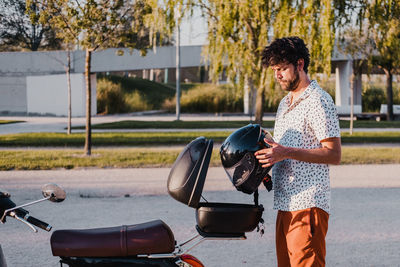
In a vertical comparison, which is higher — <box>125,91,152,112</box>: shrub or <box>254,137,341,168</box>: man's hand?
<box>254,137,341,168</box>: man's hand

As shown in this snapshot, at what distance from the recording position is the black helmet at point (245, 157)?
2707 mm

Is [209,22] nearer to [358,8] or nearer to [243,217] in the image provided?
[358,8]

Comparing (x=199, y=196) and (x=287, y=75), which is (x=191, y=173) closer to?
(x=199, y=196)

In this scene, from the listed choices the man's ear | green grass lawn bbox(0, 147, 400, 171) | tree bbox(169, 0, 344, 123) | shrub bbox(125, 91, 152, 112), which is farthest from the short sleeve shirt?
shrub bbox(125, 91, 152, 112)

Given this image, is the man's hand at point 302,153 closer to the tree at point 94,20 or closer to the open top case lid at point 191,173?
the open top case lid at point 191,173

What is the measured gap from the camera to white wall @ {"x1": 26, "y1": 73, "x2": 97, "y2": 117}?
3222cm

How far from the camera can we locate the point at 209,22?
1370cm

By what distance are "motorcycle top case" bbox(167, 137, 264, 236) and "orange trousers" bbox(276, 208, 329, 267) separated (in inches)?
10.8

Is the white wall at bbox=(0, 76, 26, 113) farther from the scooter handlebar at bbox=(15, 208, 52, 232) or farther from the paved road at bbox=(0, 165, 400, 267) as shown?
the scooter handlebar at bbox=(15, 208, 52, 232)

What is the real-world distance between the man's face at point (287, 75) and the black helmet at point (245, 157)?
0.29m

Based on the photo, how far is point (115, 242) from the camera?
8.37ft

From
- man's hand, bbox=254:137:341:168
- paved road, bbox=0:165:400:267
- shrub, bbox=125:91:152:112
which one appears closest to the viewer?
man's hand, bbox=254:137:341:168

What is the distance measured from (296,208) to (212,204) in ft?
1.42

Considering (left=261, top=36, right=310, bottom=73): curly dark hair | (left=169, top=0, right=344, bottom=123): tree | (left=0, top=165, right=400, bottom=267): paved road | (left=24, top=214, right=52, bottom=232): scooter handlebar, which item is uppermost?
(left=169, top=0, right=344, bottom=123): tree
